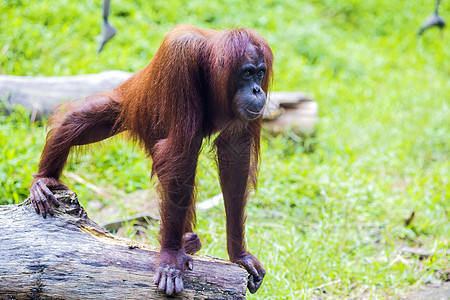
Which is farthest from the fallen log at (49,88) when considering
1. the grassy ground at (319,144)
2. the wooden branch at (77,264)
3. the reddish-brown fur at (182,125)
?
the wooden branch at (77,264)

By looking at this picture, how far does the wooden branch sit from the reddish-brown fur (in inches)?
3.7

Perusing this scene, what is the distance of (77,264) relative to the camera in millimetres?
2525

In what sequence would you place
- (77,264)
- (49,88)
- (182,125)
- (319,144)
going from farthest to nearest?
(319,144)
(49,88)
(182,125)
(77,264)

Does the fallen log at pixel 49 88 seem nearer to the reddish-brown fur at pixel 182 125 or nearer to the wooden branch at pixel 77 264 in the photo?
the reddish-brown fur at pixel 182 125

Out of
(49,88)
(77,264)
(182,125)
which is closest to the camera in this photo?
(77,264)

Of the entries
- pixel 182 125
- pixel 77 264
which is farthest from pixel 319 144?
pixel 77 264

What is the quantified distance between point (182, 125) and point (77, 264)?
927 mm

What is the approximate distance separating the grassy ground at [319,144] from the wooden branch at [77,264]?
0.76 meters

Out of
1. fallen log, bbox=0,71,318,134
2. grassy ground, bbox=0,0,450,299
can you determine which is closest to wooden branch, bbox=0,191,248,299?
grassy ground, bbox=0,0,450,299

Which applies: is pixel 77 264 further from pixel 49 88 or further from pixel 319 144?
pixel 319 144

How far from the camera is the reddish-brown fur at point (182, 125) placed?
2.74m

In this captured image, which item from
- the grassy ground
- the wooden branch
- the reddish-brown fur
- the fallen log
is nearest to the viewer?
the wooden branch

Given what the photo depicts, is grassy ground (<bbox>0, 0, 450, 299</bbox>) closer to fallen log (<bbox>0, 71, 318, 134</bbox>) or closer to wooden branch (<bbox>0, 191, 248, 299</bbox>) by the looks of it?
fallen log (<bbox>0, 71, 318, 134</bbox>)

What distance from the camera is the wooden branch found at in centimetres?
246
